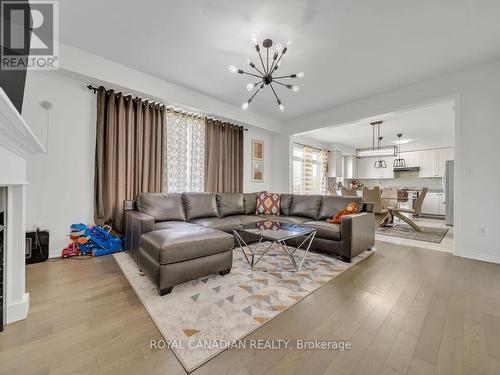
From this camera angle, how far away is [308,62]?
111 inches

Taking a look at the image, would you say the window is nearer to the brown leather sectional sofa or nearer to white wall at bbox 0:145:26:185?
the brown leather sectional sofa

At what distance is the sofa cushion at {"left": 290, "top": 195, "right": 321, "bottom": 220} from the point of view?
12.2 feet

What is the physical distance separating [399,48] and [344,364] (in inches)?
130

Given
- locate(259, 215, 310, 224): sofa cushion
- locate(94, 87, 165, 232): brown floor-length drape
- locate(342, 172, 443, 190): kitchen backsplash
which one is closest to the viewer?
locate(94, 87, 165, 232): brown floor-length drape

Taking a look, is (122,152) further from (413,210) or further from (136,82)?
(413,210)

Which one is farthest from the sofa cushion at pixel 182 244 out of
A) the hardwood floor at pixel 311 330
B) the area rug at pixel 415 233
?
the area rug at pixel 415 233

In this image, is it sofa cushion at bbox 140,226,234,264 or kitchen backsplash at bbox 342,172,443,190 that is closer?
sofa cushion at bbox 140,226,234,264

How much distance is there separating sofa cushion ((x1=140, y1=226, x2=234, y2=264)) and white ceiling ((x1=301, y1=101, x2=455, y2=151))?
374cm

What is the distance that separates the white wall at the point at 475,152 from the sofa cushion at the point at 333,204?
1.36 metres

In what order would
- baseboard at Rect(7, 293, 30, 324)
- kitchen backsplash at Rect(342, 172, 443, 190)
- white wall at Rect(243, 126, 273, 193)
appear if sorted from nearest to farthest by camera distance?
baseboard at Rect(7, 293, 30, 324) → white wall at Rect(243, 126, 273, 193) → kitchen backsplash at Rect(342, 172, 443, 190)

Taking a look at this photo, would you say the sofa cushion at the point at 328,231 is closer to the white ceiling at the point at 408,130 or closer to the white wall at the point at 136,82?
the white ceiling at the point at 408,130

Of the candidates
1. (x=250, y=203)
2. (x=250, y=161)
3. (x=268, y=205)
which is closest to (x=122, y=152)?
Result: (x=250, y=203)

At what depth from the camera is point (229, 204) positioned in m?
3.92

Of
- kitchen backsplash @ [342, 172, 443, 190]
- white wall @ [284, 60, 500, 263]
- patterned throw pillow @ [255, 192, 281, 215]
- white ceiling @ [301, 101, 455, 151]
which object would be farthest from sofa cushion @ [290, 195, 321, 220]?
kitchen backsplash @ [342, 172, 443, 190]
